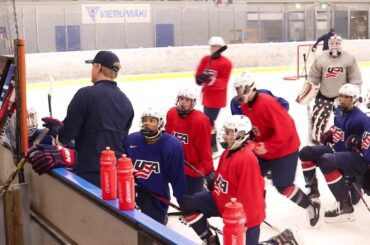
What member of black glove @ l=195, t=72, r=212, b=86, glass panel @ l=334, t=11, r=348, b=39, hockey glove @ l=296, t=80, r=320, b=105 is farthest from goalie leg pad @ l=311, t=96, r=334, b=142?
glass panel @ l=334, t=11, r=348, b=39

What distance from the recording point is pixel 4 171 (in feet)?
12.2

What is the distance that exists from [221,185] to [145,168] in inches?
20.0

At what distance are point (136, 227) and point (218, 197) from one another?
105 centimetres

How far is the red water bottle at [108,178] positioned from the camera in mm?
2305

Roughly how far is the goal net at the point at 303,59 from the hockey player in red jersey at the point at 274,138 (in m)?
8.98

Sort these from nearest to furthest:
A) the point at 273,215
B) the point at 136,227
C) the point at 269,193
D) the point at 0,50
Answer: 1. the point at 136,227
2. the point at 0,50
3. the point at 273,215
4. the point at 269,193

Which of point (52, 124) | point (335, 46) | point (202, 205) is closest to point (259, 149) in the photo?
point (202, 205)

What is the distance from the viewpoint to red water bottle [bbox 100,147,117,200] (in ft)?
7.56

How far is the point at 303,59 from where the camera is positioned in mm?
13992

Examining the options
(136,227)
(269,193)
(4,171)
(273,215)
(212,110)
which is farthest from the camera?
(212,110)

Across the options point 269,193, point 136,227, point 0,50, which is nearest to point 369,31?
point 269,193

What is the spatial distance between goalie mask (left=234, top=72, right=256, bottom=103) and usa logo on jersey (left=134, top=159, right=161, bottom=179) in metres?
0.91

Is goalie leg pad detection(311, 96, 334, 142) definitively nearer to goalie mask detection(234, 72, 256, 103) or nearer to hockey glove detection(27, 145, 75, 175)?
goalie mask detection(234, 72, 256, 103)

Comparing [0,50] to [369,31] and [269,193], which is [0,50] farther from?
[369,31]
